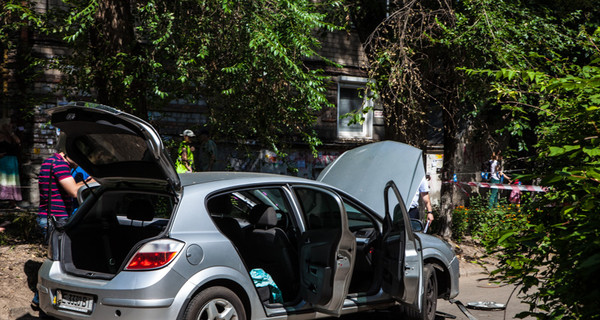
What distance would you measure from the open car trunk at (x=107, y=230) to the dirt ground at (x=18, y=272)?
1.08 m

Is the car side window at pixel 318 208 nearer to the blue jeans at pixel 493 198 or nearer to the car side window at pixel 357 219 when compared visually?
the car side window at pixel 357 219

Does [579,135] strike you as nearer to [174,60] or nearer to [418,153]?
[418,153]

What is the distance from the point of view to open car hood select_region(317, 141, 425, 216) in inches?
289

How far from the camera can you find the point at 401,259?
5.46 meters

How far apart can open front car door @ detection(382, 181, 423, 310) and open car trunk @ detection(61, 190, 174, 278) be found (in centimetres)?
198

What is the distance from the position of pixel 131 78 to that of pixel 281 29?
216cm

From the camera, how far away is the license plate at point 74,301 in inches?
188

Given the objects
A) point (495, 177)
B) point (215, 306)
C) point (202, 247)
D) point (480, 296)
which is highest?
point (202, 247)

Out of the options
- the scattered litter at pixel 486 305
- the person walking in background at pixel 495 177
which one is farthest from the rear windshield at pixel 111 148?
the person walking in background at pixel 495 177

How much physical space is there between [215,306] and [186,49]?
192 inches

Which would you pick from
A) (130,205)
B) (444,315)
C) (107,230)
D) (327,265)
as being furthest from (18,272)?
(444,315)

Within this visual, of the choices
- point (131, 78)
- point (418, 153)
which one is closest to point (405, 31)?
point (418, 153)

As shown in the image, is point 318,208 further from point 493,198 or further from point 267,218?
point 493,198

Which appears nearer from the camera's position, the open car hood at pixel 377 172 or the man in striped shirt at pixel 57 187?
the man in striped shirt at pixel 57 187
